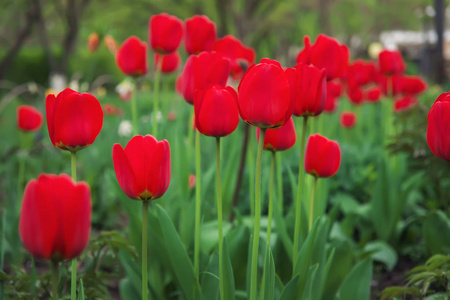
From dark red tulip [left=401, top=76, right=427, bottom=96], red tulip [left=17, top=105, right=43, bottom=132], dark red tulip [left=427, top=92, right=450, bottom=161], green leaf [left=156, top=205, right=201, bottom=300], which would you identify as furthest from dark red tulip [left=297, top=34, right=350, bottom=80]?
dark red tulip [left=401, top=76, right=427, bottom=96]

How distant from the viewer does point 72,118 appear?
41.7 inches

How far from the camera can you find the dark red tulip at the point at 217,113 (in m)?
1.11

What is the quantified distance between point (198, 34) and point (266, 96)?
942mm

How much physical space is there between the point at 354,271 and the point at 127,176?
0.90 metres

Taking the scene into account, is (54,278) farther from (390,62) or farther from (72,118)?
(390,62)

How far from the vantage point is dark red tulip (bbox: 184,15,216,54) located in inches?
74.0

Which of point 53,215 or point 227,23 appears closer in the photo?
point 53,215

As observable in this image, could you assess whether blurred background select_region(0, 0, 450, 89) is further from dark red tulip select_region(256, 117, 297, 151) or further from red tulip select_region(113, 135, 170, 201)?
red tulip select_region(113, 135, 170, 201)

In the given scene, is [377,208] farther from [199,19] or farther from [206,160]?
[199,19]

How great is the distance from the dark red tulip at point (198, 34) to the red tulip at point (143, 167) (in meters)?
0.97

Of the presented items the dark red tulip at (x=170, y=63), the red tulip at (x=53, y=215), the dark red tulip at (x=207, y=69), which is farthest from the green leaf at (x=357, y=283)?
the dark red tulip at (x=170, y=63)

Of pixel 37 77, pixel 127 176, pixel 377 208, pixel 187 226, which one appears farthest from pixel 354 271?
pixel 37 77

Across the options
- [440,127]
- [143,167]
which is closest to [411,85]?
[440,127]

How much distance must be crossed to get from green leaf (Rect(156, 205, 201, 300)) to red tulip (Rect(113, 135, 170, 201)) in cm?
45
